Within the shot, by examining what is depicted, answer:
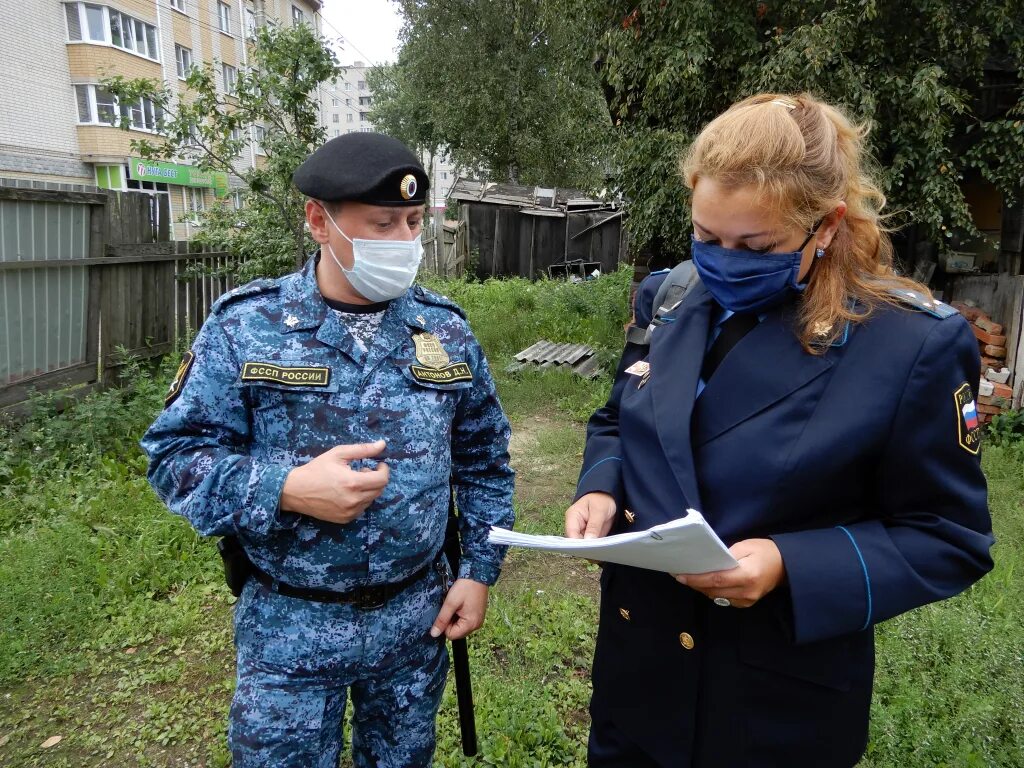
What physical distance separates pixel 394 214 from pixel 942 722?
97.7 inches

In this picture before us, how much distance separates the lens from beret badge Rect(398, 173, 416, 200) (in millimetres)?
1577

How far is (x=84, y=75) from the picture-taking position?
65.0 feet

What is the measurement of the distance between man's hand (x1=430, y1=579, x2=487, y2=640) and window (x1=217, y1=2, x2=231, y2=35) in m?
28.3

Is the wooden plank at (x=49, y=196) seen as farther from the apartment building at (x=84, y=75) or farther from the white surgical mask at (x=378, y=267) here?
the apartment building at (x=84, y=75)

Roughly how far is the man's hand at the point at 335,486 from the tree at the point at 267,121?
4.56 meters

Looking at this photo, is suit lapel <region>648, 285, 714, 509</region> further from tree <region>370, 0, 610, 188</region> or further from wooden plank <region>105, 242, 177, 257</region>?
tree <region>370, 0, 610, 188</region>

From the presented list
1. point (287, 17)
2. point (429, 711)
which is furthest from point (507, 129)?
point (429, 711)

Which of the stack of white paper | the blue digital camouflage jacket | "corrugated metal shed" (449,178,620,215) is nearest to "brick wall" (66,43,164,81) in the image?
"corrugated metal shed" (449,178,620,215)

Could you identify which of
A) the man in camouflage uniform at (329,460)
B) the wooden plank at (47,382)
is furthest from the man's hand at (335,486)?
the wooden plank at (47,382)

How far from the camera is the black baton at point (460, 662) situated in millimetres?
1873

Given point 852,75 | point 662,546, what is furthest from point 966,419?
point 852,75

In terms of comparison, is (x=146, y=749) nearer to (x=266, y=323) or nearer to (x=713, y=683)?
(x=266, y=323)

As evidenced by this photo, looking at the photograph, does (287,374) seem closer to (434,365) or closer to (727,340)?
(434,365)

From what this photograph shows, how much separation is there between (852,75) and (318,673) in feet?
17.2
